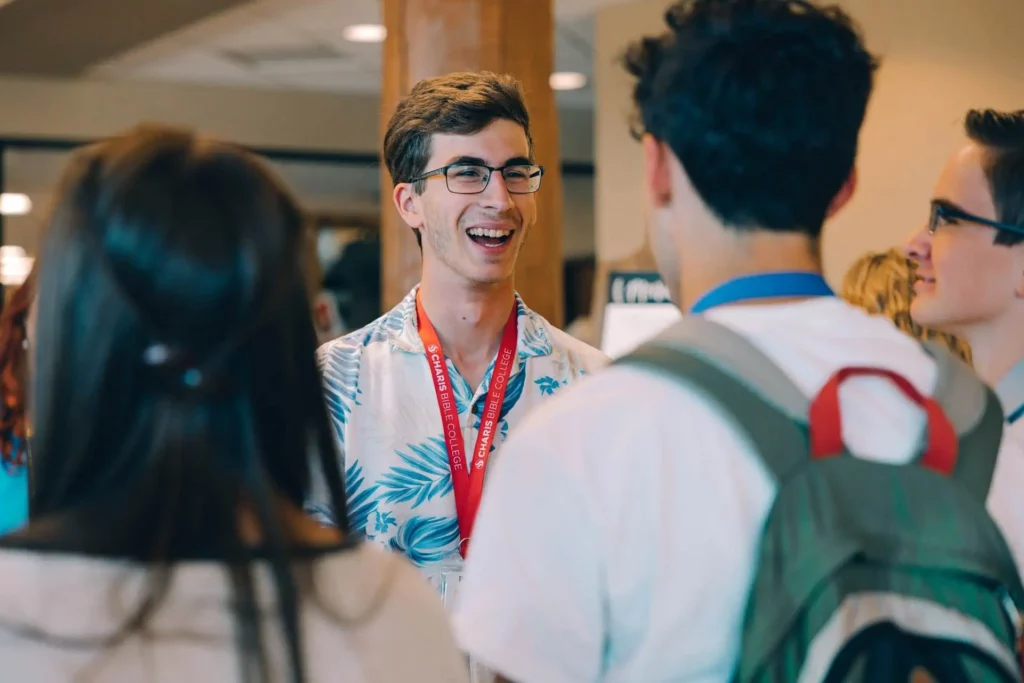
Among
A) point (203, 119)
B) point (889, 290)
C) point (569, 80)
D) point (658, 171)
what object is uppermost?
point (569, 80)

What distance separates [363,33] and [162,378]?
21.5ft

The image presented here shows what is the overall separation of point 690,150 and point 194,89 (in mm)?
8467

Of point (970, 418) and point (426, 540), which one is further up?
point (970, 418)

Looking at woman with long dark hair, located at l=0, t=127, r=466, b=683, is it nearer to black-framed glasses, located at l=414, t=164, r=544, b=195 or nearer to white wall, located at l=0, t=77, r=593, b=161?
black-framed glasses, located at l=414, t=164, r=544, b=195

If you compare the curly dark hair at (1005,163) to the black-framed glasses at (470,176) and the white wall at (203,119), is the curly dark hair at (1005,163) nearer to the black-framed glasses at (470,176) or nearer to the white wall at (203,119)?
the black-framed glasses at (470,176)

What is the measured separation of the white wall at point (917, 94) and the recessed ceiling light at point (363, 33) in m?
2.05

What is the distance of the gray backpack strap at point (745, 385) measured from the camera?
105 centimetres

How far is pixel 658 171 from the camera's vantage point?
1169 mm

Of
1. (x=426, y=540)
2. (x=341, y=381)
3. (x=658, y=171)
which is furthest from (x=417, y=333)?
(x=658, y=171)

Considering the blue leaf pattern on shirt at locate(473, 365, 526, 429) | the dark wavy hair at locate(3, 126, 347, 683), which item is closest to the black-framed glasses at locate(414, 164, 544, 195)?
the blue leaf pattern on shirt at locate(473, 365, 526, 429)

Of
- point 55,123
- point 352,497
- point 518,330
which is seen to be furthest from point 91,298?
point 55,123

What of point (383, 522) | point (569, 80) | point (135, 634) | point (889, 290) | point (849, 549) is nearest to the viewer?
point (135, 634)

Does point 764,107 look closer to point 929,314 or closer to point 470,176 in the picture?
point 929,314

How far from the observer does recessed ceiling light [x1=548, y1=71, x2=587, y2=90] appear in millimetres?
8578
